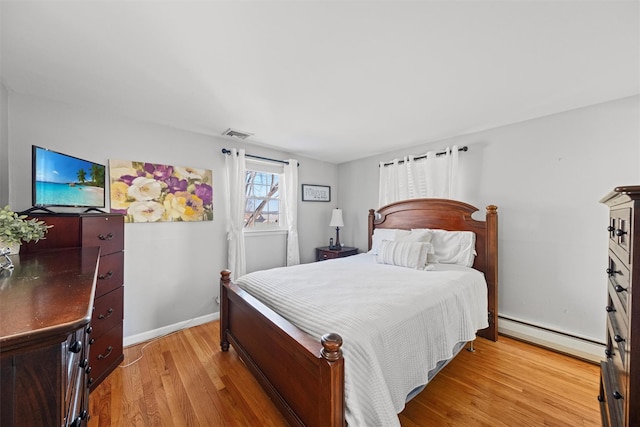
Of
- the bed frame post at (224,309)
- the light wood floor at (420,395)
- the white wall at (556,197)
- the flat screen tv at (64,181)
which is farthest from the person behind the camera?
the bed frame post at (224,309)

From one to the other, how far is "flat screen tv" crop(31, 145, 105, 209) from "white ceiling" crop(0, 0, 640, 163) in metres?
0.57

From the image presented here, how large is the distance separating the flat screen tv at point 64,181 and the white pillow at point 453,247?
3.24m

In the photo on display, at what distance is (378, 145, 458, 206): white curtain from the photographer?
3.01 metres

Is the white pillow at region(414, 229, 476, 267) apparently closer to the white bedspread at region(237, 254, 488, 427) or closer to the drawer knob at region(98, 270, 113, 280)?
the white bedspread at region(237, 254, 488, 427)

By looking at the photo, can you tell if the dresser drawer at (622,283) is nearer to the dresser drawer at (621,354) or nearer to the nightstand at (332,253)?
the dresser drawer at (621,354)

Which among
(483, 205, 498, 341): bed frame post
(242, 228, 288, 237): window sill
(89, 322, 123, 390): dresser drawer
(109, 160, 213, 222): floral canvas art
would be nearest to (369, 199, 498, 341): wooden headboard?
(483, 205, 498, 341): bed frame post


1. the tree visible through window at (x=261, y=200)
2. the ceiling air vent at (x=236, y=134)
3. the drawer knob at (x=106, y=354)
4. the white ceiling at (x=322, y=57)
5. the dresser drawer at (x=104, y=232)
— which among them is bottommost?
the drawer knob at (x=106, y=354)

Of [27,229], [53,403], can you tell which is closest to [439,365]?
[53,403]

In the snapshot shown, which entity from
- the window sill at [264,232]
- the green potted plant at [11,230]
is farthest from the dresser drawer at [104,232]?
the window sill at [264,232]

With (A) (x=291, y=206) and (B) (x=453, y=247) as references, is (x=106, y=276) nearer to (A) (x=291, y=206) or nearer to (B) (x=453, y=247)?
(A) (x=291, y=206)

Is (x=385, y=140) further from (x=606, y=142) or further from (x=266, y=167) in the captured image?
(x=606, y=142)

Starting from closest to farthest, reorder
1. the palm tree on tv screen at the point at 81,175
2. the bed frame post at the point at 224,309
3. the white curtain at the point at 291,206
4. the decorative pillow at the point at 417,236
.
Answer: the palm tree on tv screen at the point at 81,175
the bed frame post at the point at 224,309
the decorative pillow at the point at 417,236
the white curtain at the point at 291,206

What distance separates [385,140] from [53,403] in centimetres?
335

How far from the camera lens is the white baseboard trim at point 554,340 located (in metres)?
2.19
